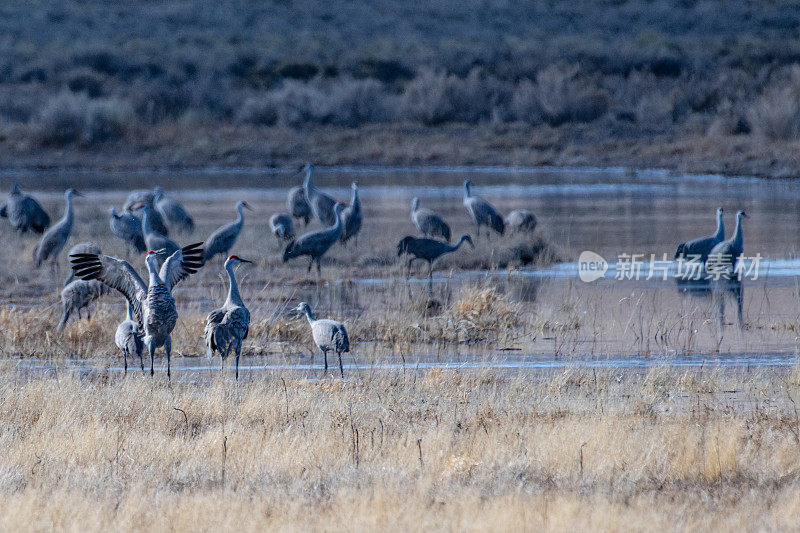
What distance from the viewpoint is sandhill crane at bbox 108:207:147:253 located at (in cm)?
1717

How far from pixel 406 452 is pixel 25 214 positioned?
14981mm

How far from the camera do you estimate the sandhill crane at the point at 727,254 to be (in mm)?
15375

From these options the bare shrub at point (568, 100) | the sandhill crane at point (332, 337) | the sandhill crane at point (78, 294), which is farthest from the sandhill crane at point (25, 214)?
the bare shrub at point (568, 100)

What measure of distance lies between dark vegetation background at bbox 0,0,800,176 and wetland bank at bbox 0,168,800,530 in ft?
66.0

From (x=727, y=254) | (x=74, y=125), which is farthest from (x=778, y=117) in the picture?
(x=74, y=125)

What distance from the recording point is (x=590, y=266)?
55.8 ft

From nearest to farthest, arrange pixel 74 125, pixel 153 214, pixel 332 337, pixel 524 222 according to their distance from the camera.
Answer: pixel 332 337
pixel 153 214
pixel 524 222
pixel 74 125

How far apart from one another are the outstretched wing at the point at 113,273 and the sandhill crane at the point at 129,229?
24.4 ft

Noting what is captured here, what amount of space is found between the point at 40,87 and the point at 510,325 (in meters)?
44.4

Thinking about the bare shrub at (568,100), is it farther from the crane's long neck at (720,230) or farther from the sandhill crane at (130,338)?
the sandhill crane at (130,338)

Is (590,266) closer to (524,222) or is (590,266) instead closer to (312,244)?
(524,222)

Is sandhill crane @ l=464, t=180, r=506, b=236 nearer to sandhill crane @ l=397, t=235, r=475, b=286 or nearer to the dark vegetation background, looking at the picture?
sandhill crane @ l=397, t=235, r=475, b=286

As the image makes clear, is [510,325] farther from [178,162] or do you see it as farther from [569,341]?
[178,162]

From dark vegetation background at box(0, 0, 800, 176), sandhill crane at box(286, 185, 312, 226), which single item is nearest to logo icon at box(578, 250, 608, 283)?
sandhill crane at box(286, 185, 312, 226)
